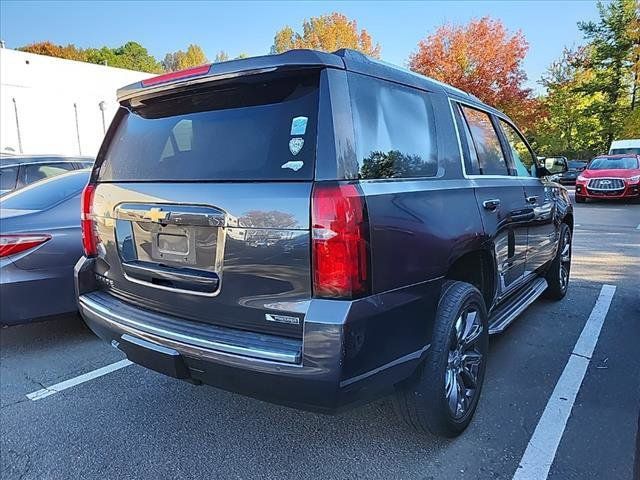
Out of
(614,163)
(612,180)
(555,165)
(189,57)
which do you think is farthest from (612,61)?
(189,57)

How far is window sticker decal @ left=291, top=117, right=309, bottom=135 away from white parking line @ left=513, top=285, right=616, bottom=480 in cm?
192

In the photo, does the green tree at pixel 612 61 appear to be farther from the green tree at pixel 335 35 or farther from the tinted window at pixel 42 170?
the tinted window at pixel 42 170

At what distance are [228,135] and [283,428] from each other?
1.69 meters

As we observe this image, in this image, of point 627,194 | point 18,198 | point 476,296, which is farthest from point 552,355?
point 627,194

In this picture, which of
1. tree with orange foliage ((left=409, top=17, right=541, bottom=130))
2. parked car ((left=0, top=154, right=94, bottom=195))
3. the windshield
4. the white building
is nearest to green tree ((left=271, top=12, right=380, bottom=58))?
tree with orange foliage ((left=409, top=17, right=541, bottom=130))

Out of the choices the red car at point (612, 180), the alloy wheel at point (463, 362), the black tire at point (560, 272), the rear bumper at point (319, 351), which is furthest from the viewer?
the red car at point (612, 180)

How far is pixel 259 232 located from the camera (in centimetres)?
204

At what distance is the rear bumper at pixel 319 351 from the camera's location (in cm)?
190

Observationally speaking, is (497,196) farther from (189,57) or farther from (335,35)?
(189,57)

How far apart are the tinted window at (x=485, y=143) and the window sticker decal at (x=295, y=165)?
4.99ft

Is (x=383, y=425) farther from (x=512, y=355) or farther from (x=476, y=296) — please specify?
(x=512, y=355)

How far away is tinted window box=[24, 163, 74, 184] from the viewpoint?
271 inches

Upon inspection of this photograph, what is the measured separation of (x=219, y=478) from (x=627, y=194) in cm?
1611

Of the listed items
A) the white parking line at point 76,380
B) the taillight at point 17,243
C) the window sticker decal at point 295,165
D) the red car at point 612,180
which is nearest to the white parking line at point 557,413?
the window sticker decal at point 295,165
